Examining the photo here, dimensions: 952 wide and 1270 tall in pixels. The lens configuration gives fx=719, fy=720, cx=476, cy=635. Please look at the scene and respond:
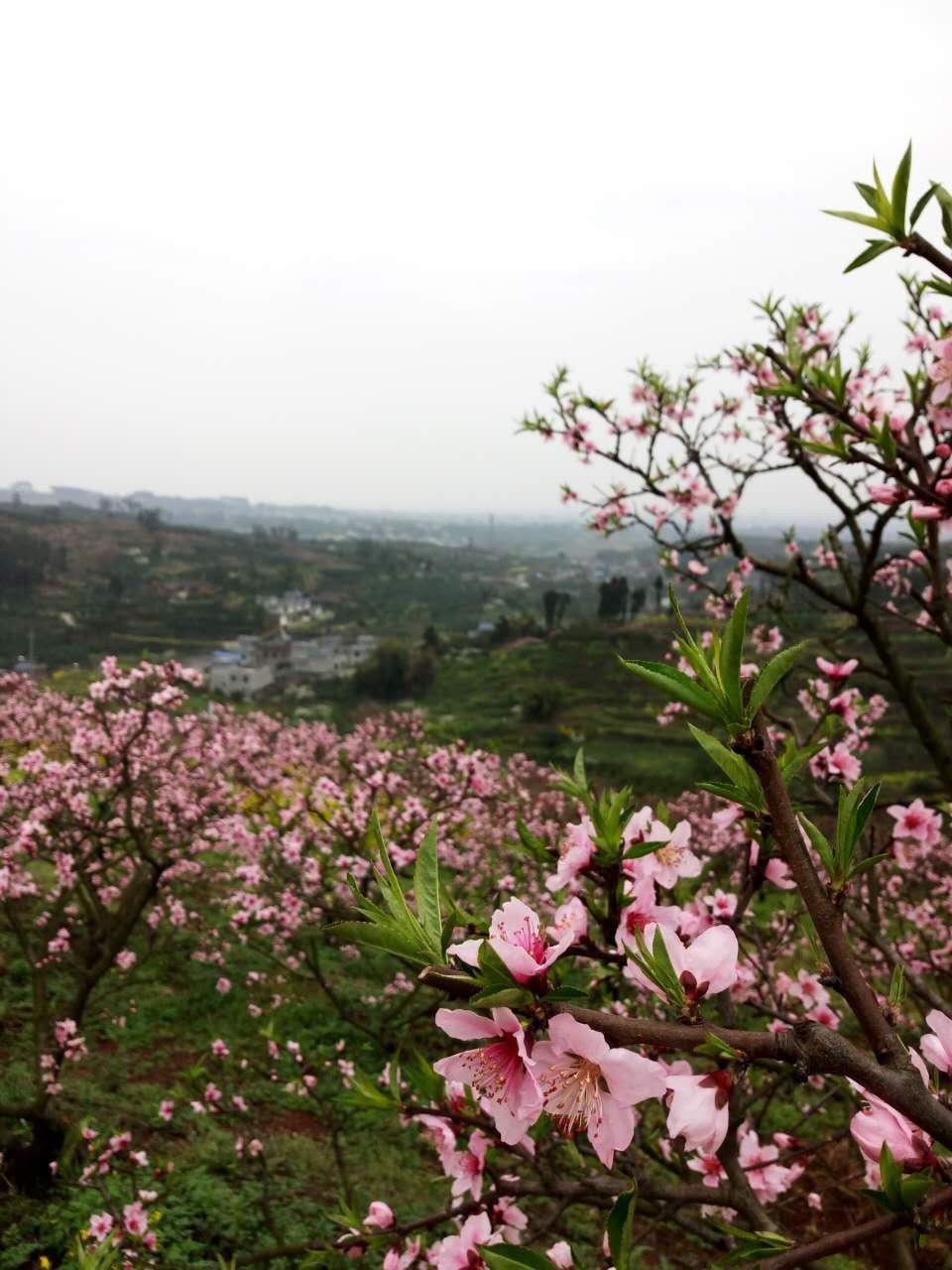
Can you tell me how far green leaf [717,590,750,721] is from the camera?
2.99ft

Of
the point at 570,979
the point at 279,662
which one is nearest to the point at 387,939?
the point at 570,979

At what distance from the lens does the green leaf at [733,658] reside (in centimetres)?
91

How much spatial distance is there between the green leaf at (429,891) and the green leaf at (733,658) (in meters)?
0.42

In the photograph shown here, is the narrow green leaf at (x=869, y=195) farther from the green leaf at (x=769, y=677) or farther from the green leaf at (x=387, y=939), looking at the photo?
the green leaf at (x=387, y=939)

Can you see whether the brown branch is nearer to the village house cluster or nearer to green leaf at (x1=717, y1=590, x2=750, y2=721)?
green leaf at (x1=717, y1=590, x2=750, y2=721)

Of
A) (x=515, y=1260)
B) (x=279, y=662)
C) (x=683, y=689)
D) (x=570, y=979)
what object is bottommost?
(x=279, y=662)

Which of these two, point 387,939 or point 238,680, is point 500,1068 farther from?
point 238,680

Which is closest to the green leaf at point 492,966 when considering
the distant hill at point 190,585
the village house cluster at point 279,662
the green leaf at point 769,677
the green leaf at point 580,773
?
the green leaf at point 769,677

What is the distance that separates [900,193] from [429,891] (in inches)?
75.7

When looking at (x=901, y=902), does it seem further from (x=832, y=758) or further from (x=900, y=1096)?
(x=900, y=1096)

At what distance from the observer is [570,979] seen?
16.2 ft

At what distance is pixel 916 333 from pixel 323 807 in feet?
23.5

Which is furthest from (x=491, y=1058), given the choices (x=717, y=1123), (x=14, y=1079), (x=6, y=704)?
(x=6, y=704)

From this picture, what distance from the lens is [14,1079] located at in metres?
6.31
